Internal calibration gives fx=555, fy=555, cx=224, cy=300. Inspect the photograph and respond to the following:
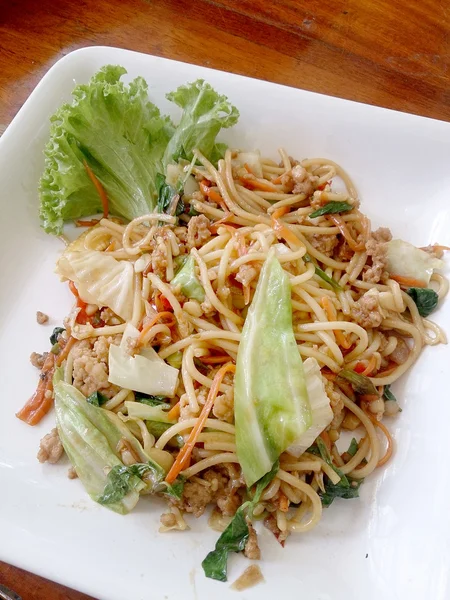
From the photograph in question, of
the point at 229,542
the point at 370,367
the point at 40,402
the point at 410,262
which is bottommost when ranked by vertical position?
the point at 40,402

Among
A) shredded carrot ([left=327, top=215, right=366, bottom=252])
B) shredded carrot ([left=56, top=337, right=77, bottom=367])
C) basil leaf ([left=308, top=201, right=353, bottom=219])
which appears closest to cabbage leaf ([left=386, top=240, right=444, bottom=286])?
shredded carrot ([left=327, top=215, right=366, bottom=252])

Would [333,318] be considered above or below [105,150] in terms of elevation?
below

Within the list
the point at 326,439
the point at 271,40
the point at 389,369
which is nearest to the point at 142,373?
the point at 326,439

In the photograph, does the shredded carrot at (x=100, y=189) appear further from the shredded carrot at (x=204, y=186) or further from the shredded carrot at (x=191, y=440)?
the shredded carrot at (x=191, y=440)

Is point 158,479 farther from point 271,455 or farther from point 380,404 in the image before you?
point 380,404

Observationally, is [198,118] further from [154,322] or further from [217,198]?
[154,322]

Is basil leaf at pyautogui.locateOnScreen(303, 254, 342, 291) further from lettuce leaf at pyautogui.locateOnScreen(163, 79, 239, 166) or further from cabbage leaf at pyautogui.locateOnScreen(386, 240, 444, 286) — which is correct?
lettuce leaf at pyautogui.locateOnScreen(163, 79, 239, 166)

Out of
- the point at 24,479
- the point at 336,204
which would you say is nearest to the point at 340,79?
the point at 336,204

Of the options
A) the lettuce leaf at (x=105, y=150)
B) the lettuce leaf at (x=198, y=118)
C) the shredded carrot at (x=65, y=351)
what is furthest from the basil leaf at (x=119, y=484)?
the lettuce leaf at (x=198, y=118)
